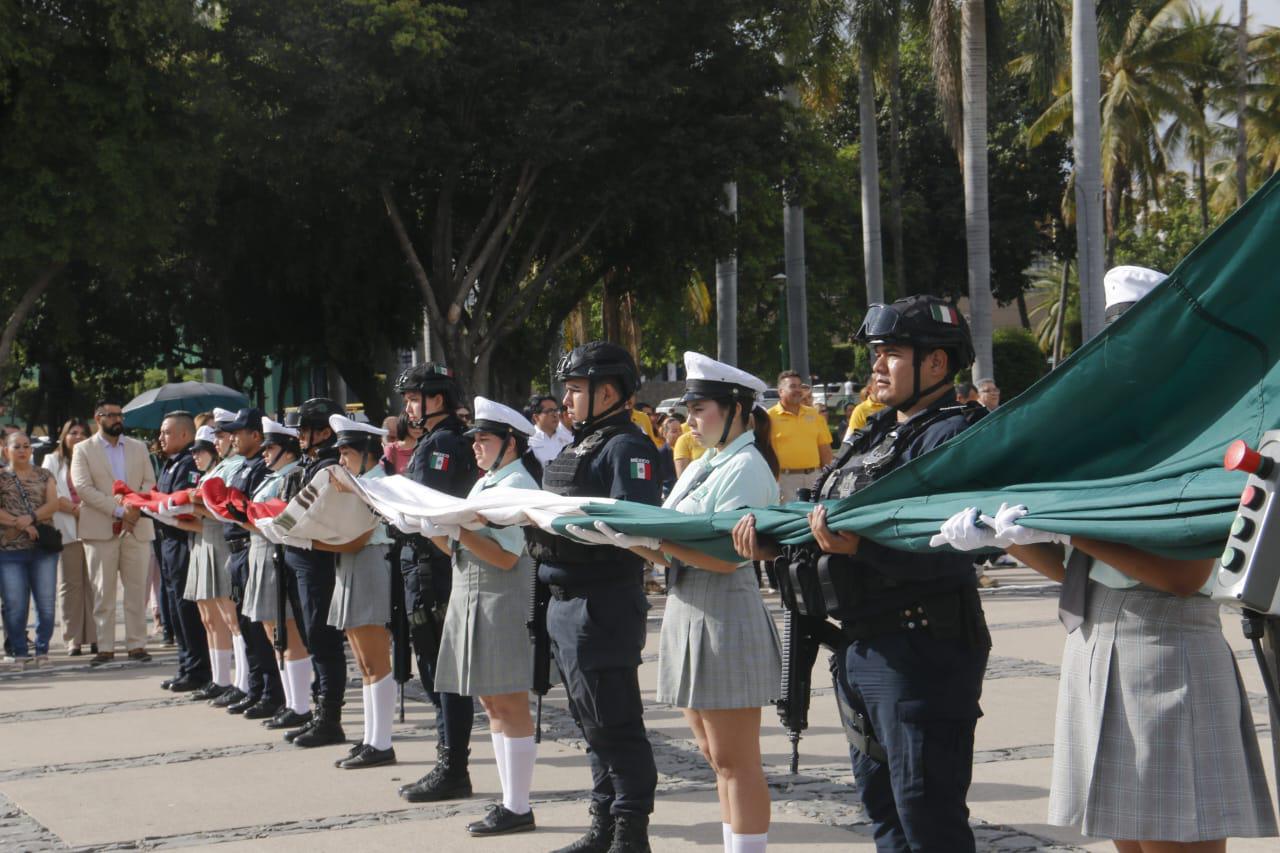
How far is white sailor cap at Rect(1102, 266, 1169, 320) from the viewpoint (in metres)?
4.05

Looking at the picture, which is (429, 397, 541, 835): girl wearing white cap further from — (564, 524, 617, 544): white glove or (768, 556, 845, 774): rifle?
(768, 556, 845, 774): rifle

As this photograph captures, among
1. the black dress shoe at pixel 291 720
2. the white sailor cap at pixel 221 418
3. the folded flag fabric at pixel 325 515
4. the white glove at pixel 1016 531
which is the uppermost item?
the white sailor cap at pixel 221 418

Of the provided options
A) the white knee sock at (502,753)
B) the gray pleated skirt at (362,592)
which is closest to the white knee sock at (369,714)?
the gray pleated skirt at (362,592)

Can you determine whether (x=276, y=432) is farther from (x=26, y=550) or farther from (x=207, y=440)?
(x=26, y=550)

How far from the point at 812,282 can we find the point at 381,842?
1600 inches

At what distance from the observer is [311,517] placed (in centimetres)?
803

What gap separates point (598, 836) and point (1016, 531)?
3.06 meters

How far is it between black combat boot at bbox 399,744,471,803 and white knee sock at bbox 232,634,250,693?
337cm

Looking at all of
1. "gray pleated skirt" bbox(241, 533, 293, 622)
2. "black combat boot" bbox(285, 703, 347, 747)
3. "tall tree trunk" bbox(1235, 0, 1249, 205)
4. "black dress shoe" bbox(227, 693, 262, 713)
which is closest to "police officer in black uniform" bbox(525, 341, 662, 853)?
"black combat boot" bbox(285, 703, 347, 747)

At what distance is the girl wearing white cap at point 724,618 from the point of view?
530 centimetres

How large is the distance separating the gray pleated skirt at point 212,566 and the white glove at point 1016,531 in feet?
25.6

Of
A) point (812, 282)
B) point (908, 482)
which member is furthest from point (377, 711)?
point (812, 282)

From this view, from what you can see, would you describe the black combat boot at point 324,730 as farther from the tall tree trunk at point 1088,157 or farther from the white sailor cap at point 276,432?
the tall tree trunk at point 1088,157

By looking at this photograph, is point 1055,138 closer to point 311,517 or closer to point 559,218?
point 559,218
